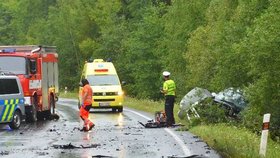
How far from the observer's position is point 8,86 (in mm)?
20234

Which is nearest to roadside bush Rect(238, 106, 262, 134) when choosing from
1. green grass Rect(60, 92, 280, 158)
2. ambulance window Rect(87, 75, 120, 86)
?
green grass Rect(60, 92, 280, 158)

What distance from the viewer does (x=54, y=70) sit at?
2686cm

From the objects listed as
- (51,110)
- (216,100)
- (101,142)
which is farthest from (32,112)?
(101,142)

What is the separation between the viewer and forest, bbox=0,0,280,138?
70.9 feet

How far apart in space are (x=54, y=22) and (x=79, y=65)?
361 inches

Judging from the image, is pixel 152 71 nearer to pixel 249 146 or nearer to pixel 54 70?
pixel 54 70

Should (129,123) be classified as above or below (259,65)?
below

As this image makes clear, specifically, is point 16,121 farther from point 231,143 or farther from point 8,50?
point 231,143

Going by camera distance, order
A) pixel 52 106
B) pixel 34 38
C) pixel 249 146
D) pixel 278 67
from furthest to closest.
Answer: pixel 34 38 < pixel 52 106 < pixel 278 67 < pixel 249 146

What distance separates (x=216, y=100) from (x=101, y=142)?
9950mm

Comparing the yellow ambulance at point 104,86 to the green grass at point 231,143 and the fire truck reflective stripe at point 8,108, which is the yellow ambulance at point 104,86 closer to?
the fire truck reflective stripe at point 8,108

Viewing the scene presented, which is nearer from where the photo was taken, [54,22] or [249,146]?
[249,146]

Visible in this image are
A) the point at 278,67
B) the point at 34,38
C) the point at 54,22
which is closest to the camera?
the point at 278,67

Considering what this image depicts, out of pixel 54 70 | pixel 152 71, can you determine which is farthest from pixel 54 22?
pixel 54 70
